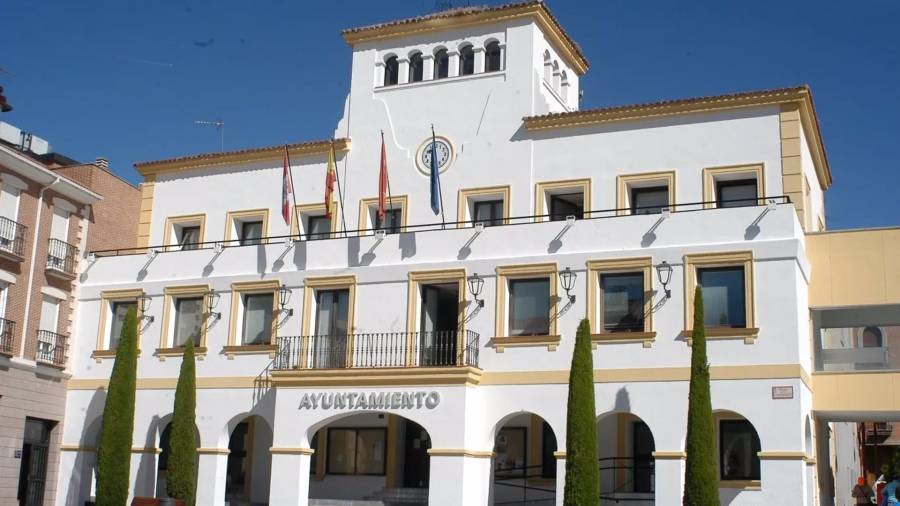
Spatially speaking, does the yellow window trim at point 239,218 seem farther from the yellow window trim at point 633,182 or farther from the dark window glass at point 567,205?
the yellow window trim at point 633,182

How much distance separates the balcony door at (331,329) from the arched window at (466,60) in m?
7.10

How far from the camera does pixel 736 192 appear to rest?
90.0ft

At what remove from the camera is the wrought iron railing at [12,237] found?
94.6 ft

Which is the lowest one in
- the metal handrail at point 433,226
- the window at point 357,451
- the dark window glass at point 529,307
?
the window at point 357,451

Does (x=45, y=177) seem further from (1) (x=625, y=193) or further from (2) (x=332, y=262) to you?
(1) (x=625, y=193)

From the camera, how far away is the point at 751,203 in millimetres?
26969

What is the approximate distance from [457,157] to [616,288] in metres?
6.41

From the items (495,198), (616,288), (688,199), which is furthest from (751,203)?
(495,198)

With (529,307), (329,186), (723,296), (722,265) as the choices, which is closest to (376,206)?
(329,186)

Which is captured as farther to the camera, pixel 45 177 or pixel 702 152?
pixel 45 177

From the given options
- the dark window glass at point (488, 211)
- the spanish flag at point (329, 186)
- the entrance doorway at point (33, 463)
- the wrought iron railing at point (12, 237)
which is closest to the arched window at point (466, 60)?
the dark window glass at point (488, 211)

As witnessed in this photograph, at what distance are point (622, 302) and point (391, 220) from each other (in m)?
7.72

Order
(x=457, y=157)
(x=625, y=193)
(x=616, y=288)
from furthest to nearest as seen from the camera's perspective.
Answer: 1. (x=457, y=157)
2. (x=625, y=193)
3. (x=616, y=288)

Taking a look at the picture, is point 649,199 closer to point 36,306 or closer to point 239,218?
point 239,218
